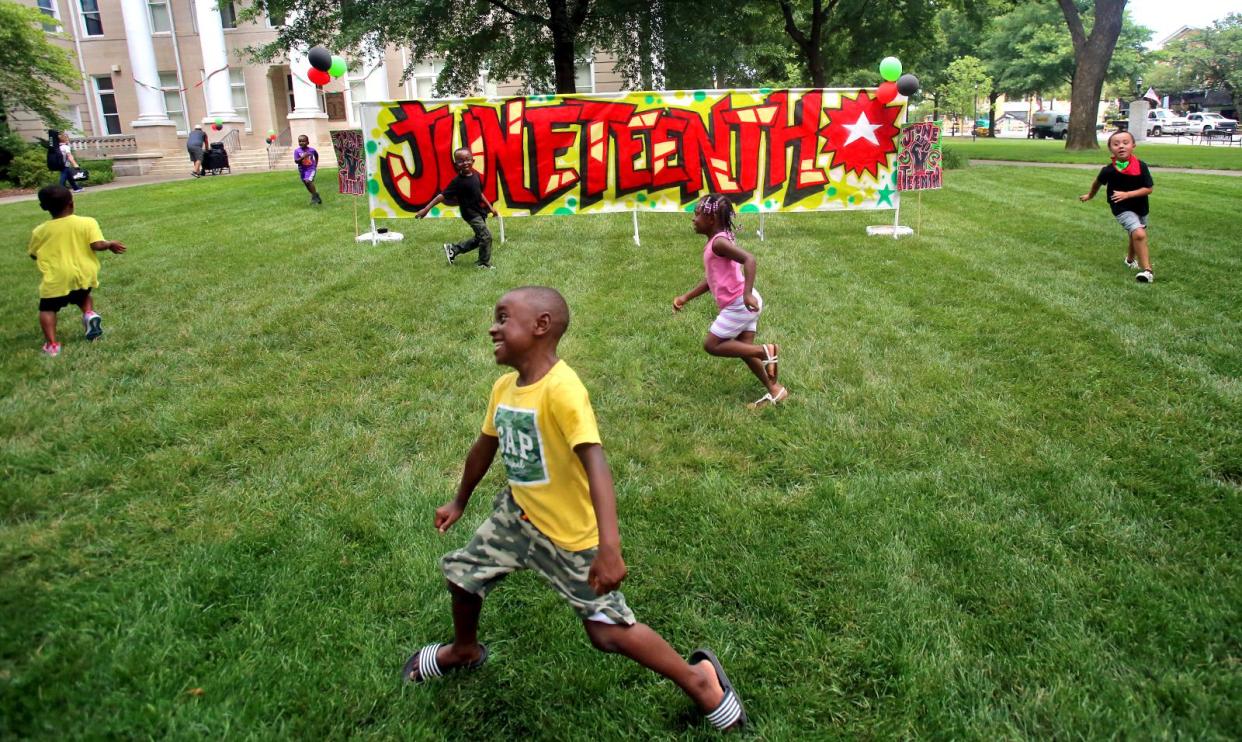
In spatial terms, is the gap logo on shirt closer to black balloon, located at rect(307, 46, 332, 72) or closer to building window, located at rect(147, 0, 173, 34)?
black balloon, located at rect(307, 46, 332, 72)

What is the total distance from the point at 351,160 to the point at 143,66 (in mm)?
28017

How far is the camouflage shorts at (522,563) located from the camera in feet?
8.21

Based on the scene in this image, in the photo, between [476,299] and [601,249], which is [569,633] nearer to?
[476,299]

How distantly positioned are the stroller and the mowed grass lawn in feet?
74.0

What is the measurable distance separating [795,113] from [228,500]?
10.3m

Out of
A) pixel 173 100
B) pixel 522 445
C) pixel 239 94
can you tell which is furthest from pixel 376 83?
pixel 522 445

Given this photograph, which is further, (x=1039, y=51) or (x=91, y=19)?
(x=1039, y=51)

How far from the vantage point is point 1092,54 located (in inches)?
1145

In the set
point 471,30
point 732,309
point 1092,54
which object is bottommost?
point 732,309

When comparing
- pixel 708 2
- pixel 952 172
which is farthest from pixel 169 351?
pixel 952 172

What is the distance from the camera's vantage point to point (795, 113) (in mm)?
12109

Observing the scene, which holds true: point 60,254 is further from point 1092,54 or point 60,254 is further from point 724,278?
point 1092,54

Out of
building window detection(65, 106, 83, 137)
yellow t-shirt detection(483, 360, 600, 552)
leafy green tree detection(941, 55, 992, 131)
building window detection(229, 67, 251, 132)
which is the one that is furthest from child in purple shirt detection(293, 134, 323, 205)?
leafy green tree detection(941, 55, 992, 131)

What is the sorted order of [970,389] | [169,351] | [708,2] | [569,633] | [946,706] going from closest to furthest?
[946,706]
[569,633]
[970,389]
[169,351]
[708,2]
